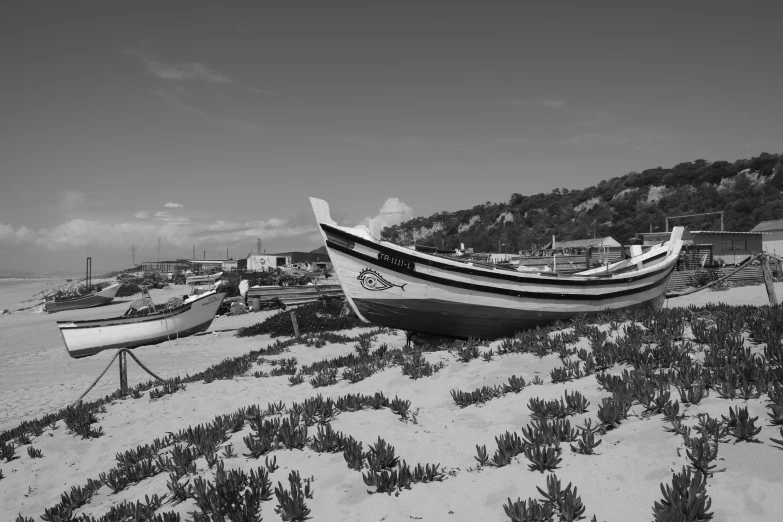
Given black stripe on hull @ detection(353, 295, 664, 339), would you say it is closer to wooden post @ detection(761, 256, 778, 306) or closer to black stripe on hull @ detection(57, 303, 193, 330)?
wooden post @ detection(761, 256, 778, 306)

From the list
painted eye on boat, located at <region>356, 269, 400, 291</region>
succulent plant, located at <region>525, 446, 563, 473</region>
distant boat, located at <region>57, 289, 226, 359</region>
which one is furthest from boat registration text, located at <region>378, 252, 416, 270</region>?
distant boat, located at <region>57, 289, 226, 359</region>

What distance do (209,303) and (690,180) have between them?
8651cm

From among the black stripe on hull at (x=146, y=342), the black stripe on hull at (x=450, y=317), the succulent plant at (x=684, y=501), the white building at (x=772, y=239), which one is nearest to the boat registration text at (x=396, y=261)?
the black stripe on hull at (x=450, y=317)

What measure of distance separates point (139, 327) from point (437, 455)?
1815 centimetres

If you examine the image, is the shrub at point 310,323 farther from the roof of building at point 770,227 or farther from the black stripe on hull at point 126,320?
the roof of building at point 770,227

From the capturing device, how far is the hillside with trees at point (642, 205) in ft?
203

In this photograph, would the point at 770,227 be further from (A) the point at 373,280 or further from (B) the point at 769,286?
(A) the point at 373,280

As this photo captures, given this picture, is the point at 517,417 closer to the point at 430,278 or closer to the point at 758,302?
the point at 430,278

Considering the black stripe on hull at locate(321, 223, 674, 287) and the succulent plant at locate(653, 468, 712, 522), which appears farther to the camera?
the black stripe on hull at locate(321, 223, 674, 287)

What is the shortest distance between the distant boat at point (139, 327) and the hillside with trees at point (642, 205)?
125 ft

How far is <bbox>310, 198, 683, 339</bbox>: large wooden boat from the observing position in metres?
8.62

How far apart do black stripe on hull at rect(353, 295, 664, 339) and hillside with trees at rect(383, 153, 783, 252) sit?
47.4 m

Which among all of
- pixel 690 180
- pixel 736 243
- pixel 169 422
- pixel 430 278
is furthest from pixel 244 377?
pixel 690 180

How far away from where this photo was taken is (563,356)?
251 inches
